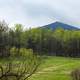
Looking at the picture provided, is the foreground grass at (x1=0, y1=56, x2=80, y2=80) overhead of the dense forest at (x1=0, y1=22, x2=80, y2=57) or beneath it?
beneath

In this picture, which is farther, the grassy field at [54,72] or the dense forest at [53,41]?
the dense forest at [53,41]

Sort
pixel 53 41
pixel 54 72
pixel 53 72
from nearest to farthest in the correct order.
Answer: pixel 54 72, pixel 53 72, pixel 53 41

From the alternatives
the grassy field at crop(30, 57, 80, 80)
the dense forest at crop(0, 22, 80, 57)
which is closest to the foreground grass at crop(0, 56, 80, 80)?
the grassy field at crop(30, 57, 80, 80)

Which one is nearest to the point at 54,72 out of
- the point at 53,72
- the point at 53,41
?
the point at 53,72

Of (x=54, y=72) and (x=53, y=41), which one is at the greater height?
(x=53, y=41)

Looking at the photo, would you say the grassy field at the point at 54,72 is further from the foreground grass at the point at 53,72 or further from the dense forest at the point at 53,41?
the dense forest at the point at 53,41

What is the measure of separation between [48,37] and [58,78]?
7827 cm

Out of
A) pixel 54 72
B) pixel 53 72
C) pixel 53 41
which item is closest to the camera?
pixel 54 72

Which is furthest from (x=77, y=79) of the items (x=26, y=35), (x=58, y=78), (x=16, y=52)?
(x=26, y=35)

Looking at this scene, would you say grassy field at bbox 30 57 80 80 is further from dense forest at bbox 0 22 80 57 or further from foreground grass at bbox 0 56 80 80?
dense forest at bbox 0 22 80 57

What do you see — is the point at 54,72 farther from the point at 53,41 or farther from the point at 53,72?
the point at 53,41

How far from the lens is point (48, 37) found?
13088cm

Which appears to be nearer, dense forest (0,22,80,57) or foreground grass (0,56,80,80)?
foreground grass (0,56,80,80)

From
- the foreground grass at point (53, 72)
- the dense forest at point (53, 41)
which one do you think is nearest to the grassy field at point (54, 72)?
the foreground grass at point (53, 72)
